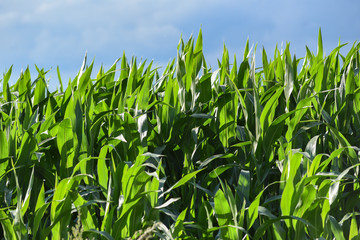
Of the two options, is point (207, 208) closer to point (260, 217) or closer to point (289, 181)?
point (260, 217)

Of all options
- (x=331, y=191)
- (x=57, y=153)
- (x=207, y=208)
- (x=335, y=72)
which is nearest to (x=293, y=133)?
(x=331, y=191)

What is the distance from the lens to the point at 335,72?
2777mm

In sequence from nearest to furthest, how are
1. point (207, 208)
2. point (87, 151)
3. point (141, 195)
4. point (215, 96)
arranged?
point (141, 195) → point (207, 208) → point (87, 151) → point (215, 96)

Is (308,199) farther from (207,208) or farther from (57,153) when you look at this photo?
(57,153)

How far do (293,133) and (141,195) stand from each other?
866mm

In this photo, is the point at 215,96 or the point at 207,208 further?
the point at 215,96

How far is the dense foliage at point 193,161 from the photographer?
1.81m

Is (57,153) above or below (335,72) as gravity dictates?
below

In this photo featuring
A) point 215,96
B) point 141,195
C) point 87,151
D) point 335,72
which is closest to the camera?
point 141,195

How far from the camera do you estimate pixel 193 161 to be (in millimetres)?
2289

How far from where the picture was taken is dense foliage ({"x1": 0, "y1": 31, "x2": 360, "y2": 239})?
1.81 metres

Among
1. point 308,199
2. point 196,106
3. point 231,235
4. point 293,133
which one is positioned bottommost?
point 231,235

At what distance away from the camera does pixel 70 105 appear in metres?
2.20

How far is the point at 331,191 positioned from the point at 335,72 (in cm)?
117
